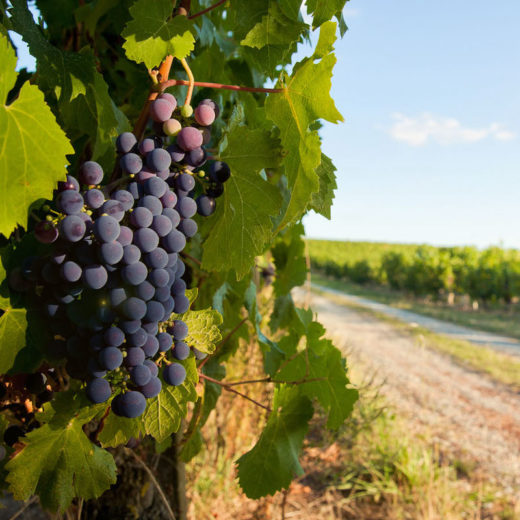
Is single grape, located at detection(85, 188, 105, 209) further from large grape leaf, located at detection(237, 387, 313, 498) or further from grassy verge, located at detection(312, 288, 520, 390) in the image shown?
grassy verge, located at detection(312, 288, 520, 390)

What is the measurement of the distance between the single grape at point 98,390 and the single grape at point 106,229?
0.24m

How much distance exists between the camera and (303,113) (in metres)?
0.91

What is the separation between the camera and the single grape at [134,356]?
793mm

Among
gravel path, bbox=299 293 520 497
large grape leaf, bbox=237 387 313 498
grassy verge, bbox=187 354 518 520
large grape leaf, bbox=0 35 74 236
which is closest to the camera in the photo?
large grape leaf, bbox=0 35 74 236

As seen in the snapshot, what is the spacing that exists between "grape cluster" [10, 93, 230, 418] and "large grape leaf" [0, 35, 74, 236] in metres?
0.04

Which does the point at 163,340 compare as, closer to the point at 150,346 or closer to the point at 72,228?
the point at 150,346

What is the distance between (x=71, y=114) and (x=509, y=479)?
616 centimetres

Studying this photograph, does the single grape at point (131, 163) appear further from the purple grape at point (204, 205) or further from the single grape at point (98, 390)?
the single grape at point (98, 390)

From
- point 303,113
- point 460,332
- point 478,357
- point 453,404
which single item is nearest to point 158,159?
point 303,113

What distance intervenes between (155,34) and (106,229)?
0.38 metres

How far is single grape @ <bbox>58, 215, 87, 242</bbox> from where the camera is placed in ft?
2.37

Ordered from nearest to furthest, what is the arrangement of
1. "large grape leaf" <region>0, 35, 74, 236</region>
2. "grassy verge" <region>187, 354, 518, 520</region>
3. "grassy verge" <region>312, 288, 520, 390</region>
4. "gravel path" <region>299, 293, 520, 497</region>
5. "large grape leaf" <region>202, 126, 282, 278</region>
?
1. "large grape leaf" <region>0, 35, 74, 236</region>
2. "large grape leaf" <region>202, 126, 282, 278</region>
3. "grassy verge" <region>187, 354, 518, 520</region>
4. "gravel path" <region>299, 293, 520, 497</region>
5. "grassy verge" <region>312, 288, 520, 390</region>

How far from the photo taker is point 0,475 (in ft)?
3.62

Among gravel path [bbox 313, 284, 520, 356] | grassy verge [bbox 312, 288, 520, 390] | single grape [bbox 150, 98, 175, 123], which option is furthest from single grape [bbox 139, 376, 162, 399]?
gravel path [bbox 313, 284, 520, 356]
